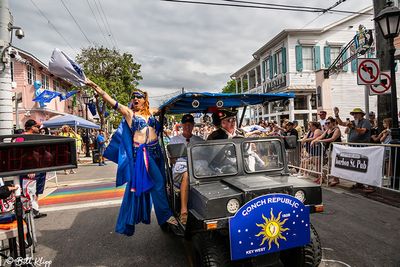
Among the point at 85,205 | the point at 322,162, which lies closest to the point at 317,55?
the point at 322,162

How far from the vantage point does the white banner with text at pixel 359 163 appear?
6.27 meters

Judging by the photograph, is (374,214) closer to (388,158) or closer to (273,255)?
(388,158)

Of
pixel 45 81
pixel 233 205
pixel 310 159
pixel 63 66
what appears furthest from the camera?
pixel 45 81

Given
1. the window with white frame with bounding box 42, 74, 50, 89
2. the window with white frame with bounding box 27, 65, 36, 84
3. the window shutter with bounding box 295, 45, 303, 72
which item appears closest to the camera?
the window with white frame with bounding box 27, 65, 36, 84

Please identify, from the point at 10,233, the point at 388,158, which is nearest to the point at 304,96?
the point at 388,158

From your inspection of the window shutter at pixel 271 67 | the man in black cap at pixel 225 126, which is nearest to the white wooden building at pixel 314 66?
the window shutter at pixel 271 67

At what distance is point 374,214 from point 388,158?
5.33 ft

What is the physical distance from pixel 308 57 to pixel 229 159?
74.9 ft

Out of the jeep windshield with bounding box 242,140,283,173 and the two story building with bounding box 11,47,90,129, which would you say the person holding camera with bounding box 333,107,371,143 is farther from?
the two story building with bounding box 11,47,90,129

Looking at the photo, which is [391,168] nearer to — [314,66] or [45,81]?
[314,66]

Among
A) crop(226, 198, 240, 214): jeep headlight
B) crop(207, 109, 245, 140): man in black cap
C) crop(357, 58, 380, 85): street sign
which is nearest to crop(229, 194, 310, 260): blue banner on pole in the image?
crop(226, 198, 240, 214): jeep headlight

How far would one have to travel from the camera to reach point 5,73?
8.05 m

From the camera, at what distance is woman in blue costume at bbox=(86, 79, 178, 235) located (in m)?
4.05

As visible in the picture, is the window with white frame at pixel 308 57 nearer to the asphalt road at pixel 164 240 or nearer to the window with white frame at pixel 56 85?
the asphalt road at pixel 164 240
